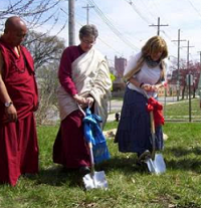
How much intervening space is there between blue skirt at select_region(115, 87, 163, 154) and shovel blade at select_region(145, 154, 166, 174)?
0.23 metres

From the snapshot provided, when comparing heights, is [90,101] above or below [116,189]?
above

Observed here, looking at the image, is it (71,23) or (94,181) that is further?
(71,23)

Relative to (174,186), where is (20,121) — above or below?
above

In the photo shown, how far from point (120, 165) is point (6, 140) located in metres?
1.55

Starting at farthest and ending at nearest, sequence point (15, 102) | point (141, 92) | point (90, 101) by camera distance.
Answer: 1. point (141, 92)
2. point (90, 101)
3. point (15, 102)

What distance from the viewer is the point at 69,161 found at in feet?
13.7

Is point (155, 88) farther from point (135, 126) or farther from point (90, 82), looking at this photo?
point (90, 82)

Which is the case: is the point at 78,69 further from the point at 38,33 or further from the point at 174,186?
the point at 174,186

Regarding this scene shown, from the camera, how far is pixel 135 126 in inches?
185

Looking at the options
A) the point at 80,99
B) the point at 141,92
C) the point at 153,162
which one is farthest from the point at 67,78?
the point at 153,162

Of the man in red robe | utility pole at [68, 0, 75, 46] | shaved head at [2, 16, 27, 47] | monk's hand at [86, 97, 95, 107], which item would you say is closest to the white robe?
monk's hand at [86, 97, 95, 107]

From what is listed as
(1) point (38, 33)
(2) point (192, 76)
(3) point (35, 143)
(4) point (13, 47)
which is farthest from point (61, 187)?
(2) point (192, 76)

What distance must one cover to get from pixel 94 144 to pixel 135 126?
0.82 meters

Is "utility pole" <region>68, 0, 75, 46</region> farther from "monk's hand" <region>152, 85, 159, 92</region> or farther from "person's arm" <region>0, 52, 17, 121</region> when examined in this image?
"monk's hand" <region>152, 85, 159, 92</region>
